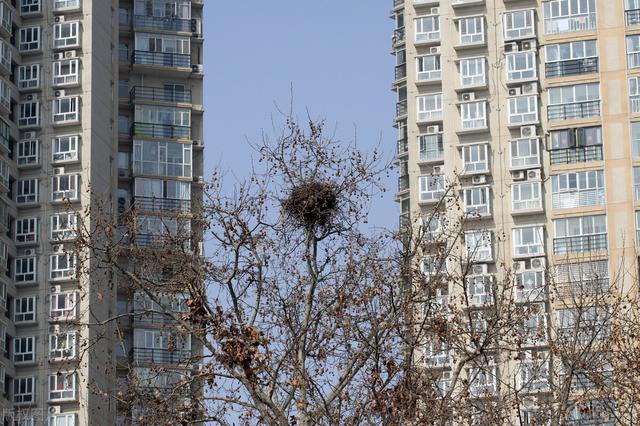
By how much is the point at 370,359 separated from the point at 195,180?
2705 inches

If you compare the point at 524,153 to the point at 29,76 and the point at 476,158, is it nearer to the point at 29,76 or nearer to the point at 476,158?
the point at 476,158

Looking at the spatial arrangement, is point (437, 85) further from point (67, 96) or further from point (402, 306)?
point (402, 306)

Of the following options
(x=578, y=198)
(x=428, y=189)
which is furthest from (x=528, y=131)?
(x=428, y=189)

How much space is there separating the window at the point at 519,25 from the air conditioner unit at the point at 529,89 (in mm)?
2315

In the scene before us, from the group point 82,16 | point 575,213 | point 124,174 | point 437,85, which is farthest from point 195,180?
point 575,213

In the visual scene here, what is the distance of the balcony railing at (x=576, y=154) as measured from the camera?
78.6 m

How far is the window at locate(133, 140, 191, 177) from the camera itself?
319ft

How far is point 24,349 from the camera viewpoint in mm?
89688

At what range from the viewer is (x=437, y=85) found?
85062mm

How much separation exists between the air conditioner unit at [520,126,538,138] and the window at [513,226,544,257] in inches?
164

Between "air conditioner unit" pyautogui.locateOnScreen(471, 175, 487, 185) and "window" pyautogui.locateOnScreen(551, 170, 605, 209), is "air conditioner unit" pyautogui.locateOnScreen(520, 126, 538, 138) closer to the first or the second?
"window" pyautogui.locateOnScreen(551, 170, 605, 209)

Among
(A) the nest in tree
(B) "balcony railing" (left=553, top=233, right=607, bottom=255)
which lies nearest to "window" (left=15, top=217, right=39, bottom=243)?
(B) "balcony railing" (left=553, top=233, right=607, bottom=255)

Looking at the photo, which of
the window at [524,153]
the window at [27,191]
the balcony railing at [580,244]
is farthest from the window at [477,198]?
the window at [27,191]

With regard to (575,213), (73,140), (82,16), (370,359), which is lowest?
(370,359)
